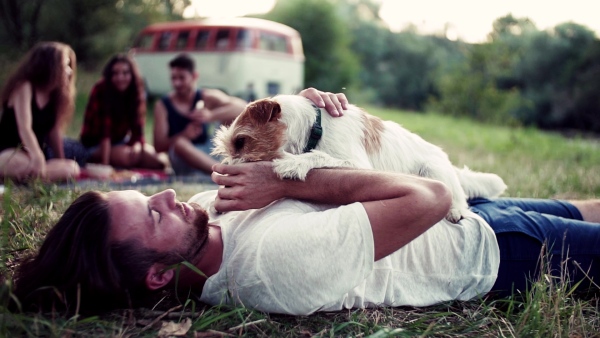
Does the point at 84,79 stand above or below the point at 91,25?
below

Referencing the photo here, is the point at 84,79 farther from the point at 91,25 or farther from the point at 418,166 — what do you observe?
the point at 418,166

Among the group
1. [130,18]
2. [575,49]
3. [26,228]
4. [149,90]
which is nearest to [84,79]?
[149,90]

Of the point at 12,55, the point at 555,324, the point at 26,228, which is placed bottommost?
the point at 12,55

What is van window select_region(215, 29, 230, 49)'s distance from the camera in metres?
19.1

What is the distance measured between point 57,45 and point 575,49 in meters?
29.8

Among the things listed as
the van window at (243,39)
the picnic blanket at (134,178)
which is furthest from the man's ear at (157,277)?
the van window at (243,39)

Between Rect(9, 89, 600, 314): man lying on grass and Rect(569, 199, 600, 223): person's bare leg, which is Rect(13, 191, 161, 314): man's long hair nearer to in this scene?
Rect(9, 89, 600, 314): man lying on grass

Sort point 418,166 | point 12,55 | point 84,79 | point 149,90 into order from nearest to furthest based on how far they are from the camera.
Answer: point 418,166 → point 12,55 → point 84,79 → point 149,90

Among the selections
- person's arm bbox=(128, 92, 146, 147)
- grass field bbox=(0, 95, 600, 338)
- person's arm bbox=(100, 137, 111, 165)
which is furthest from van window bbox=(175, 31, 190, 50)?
grass field bbox=(0, 95, 600, 338)

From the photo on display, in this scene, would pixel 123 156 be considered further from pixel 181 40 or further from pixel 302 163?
pixel 181 40

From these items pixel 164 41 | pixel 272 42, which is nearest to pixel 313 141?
pixel 272 42

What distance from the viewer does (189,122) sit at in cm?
738

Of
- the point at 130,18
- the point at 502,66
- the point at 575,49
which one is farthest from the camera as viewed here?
the point at 575,49

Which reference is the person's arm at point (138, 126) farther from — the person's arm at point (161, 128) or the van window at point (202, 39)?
the van window at point (202, 39)
